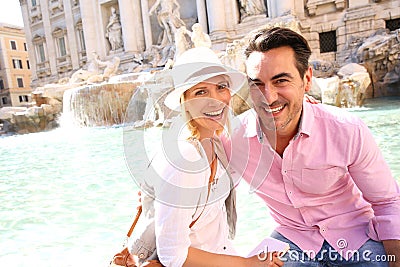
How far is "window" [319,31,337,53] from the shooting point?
45.2ft

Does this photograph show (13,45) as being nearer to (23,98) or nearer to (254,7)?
(23,98)

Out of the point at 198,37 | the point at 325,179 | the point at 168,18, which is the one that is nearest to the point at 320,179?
the point at 325,179

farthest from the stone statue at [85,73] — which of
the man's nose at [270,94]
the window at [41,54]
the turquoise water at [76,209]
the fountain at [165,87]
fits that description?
the man's nose at [270,94]

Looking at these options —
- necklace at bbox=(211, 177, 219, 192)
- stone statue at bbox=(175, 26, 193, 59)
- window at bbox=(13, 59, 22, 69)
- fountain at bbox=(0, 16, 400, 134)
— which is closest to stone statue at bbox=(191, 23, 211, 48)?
fountain at bbox=(0, 16, 400, 134)

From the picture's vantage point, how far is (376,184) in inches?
53.2

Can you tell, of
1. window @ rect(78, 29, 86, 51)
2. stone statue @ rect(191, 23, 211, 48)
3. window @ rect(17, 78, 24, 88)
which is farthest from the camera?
window @ rect(17, 78, 24, 88)

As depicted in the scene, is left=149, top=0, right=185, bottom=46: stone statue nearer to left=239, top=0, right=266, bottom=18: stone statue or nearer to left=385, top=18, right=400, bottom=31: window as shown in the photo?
left=239, top=0, right=266, bottom=18: stone statue

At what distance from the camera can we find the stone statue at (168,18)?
16.5m

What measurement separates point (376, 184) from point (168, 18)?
1648cm

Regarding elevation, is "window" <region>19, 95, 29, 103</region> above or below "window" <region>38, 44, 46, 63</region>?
below

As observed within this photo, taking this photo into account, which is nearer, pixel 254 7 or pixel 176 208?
pixel 176 208

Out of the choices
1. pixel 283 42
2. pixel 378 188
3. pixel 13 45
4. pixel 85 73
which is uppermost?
pixel 13 45

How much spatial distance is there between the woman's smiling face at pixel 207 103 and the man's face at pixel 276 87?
0.61 ft

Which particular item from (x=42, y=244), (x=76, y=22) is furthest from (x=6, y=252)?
(x=76, y=22)
